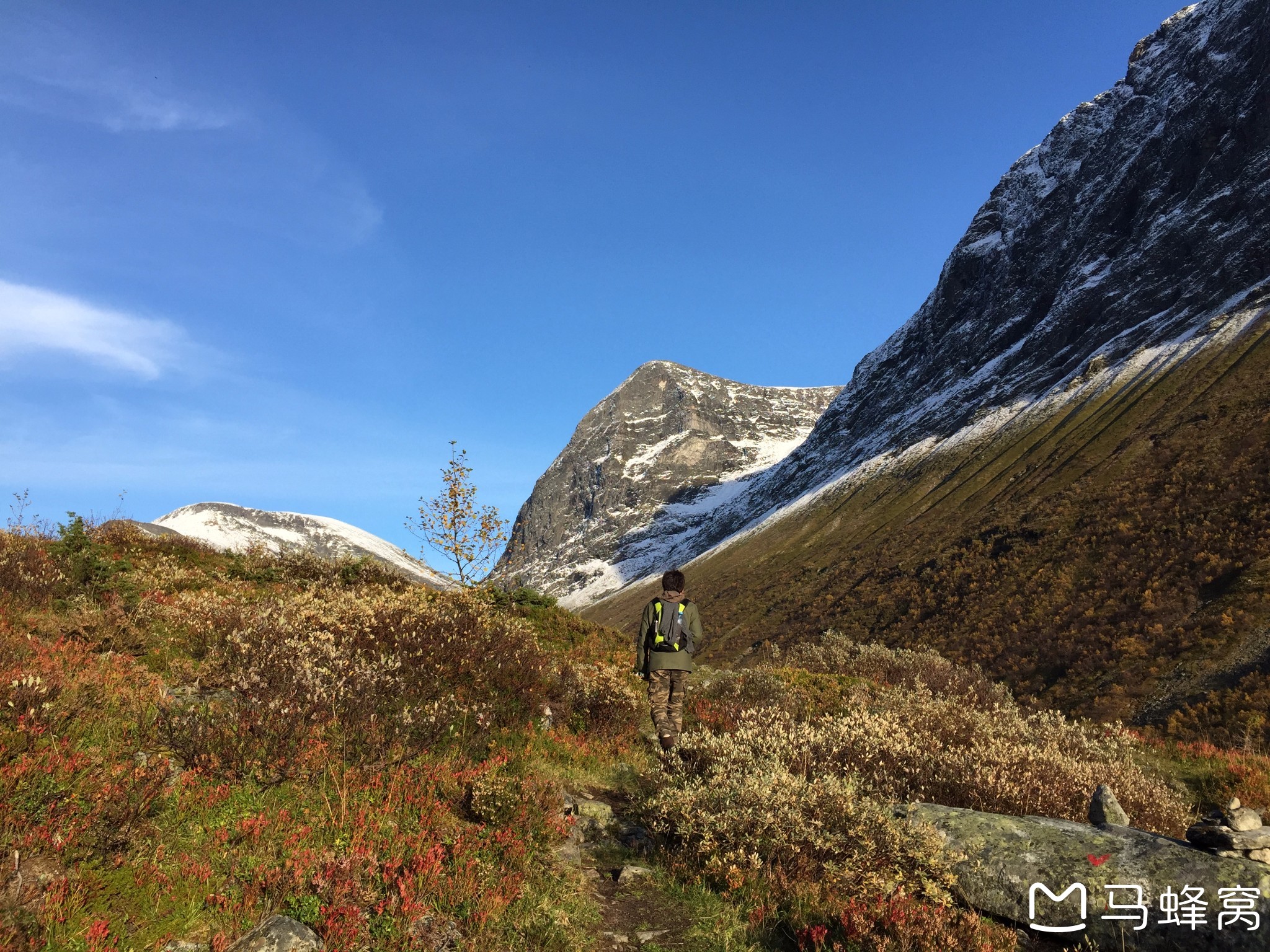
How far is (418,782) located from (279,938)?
2.47m

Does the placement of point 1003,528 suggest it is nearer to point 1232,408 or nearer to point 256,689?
point 1232,408

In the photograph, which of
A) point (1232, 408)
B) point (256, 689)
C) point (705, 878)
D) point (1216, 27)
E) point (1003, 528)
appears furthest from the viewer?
point (1216, 27)

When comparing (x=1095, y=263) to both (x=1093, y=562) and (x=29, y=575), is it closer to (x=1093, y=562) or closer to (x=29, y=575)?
(x=1093, y=562)

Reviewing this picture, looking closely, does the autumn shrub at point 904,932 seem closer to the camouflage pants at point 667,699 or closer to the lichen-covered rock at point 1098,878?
the lichen-covered rock at point 1098,878

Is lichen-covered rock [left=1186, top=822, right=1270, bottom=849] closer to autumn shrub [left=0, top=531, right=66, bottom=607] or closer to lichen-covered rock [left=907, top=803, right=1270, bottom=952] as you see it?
lichen-covered rock [left=907, top=803, right=1270, bottom=952]

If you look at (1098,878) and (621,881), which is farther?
(621,881)

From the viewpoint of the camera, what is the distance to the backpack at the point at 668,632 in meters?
9.54

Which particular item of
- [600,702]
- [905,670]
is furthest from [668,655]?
[905,670]

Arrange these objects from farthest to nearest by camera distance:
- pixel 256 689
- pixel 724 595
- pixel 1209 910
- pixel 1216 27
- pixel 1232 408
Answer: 1. pixel 1216 27
2. pixel 724 595
3. pixel 1232 408
4. pixel 256 689
5. pixel 1209 910

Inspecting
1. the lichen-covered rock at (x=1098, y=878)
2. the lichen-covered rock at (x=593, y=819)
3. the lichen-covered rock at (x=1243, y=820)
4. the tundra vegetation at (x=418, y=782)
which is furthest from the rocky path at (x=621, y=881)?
the lichen-covered rock at (x=1243, y=820)

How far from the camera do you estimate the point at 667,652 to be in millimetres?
9555

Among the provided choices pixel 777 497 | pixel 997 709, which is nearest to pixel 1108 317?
pixel 777 497

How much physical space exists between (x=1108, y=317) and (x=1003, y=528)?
55.3 meters

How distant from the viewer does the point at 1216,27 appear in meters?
109
